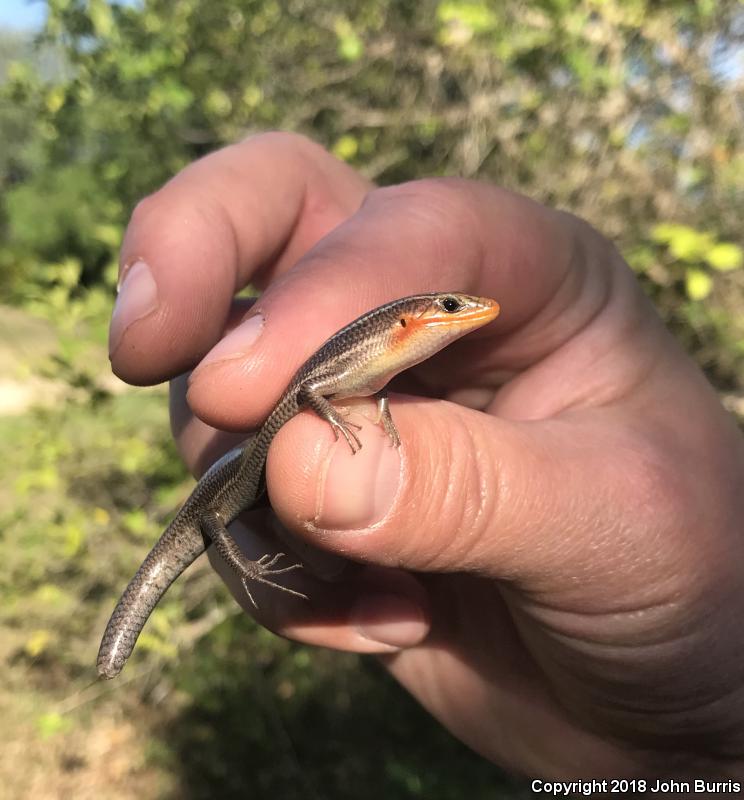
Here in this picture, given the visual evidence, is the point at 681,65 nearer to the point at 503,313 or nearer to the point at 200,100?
the point at 503,313

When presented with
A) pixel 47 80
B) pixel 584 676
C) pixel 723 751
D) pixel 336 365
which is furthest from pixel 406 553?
pixel 47 80

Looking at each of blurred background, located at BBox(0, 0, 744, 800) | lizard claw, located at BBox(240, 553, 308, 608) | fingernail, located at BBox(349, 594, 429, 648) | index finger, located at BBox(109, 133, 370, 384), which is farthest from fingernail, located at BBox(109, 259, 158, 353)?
blurred background, located at BBox(0, 0, 744, 800)

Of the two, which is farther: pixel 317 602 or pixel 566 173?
pixel 566 173

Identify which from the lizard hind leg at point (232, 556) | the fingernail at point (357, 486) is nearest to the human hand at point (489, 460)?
the fingernail at point (357, 486)
